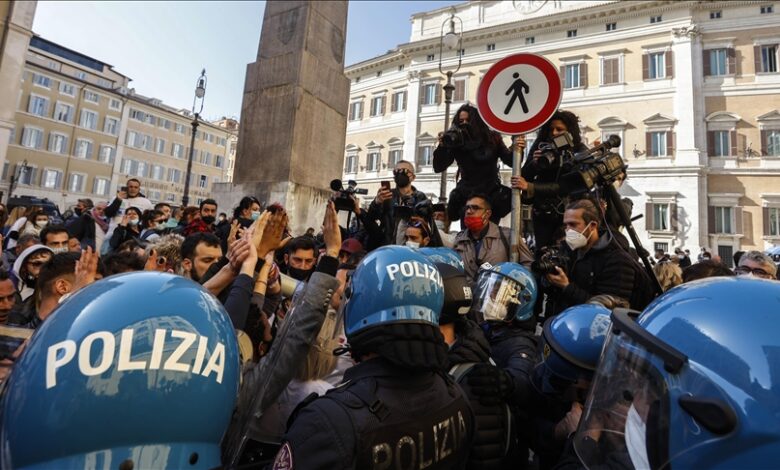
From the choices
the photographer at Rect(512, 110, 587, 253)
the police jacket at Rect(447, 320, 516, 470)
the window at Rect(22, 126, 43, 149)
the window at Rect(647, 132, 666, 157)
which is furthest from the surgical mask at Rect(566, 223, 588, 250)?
the window at Rect(22, 126, 43, 149)

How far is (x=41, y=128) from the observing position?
4316 cm

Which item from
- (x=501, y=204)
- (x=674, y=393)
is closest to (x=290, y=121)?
(x=501, y=204)

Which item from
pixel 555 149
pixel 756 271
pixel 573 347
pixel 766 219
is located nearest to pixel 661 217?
pixel 766 219

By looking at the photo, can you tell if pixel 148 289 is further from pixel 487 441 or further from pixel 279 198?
pixel 279 198

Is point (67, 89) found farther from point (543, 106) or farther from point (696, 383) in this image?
point (696, 383)

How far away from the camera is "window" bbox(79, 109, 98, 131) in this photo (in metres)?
46.1

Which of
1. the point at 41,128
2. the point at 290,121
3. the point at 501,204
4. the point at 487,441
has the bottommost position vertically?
the point at 487,441

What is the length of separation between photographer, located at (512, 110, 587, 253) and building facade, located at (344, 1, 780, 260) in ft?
86.4

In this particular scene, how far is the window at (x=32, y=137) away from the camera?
138 feet

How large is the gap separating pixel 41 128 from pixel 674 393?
5564 centimetres

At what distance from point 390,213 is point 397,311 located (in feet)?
10.5

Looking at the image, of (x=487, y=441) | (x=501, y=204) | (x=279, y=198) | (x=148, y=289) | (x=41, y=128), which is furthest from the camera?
(x=41, y=128)

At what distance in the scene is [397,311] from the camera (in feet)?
4.81

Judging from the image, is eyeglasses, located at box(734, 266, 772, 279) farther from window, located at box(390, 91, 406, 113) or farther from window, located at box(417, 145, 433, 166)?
window, located at box(390, 91, 406, 113)
